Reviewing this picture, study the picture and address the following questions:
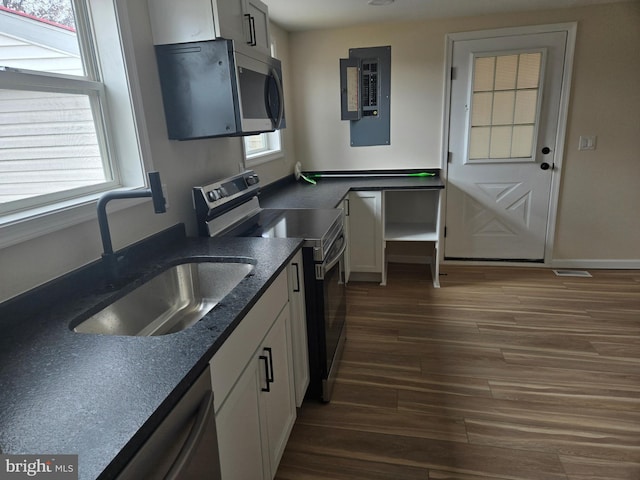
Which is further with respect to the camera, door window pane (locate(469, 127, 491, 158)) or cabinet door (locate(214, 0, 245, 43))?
door window pane (locate(469, 127, 491, 158))

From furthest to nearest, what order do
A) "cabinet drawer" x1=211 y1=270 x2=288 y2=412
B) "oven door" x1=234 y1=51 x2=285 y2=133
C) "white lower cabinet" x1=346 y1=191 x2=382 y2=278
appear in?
"white lower cabinet" x1=346 y1=191 x2=382 y2=278 → "oven door" x1=234 y1=51 x2=285 y2=133 → "cabinet drawer" x1=211 y1=270 x2=288 y2=412

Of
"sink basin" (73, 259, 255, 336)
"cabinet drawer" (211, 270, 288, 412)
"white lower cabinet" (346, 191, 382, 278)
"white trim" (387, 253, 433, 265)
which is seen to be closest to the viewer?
"cabinet drawer" (211, 270, 288, 412)

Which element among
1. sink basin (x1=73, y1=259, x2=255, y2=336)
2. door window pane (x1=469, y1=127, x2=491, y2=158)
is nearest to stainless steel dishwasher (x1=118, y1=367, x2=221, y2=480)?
sink basin (x1=73, y1=259, x2=255, y2=336)

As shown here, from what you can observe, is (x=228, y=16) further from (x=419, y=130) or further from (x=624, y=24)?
(x=624, y=24)

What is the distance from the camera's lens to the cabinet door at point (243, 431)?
42.3 inches

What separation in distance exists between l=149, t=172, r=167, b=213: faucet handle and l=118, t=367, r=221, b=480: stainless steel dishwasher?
22.6 inches

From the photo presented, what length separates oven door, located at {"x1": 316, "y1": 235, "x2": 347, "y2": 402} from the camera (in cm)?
191

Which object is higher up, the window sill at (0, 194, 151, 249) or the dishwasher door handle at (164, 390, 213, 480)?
the window sill at (0, 194, 151, 249)

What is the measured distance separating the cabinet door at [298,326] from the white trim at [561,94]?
7.97 feet

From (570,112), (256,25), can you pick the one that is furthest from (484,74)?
(256,25)

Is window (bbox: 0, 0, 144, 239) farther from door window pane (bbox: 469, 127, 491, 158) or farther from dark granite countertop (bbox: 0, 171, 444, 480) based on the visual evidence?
door window pane (bbox: 469, 127, 491, 158)

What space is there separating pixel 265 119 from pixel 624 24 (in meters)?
3.11

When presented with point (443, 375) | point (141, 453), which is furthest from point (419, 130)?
point (141, 453)

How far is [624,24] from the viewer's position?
10.5 feet
